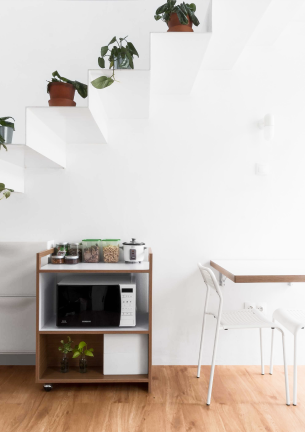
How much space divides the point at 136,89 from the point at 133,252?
1.07m

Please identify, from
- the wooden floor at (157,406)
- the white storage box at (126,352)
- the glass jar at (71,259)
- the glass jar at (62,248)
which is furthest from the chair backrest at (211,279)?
the glass jar at (62,248)

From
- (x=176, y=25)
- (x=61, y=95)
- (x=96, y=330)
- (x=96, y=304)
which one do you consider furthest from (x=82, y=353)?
(x=176, y=25)

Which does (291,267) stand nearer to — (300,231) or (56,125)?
(300,231)

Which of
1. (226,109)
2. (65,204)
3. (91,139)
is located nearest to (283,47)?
(226,109)

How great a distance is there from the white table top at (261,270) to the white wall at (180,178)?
14cm

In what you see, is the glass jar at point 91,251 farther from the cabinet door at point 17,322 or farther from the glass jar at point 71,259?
the cabinet door at point 17,322

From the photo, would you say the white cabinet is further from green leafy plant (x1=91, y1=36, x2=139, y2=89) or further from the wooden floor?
green leafy plant (x1=91, y1=36, x2=139, y2=89)

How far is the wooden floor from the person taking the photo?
2047 millimetres

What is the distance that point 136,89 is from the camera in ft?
7.64

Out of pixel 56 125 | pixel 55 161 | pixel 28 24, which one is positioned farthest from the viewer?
pixel 28 24

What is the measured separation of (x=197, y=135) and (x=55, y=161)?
1.09m

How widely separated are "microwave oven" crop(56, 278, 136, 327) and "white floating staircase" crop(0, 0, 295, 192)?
2.87ft

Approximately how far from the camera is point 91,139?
2727 mm

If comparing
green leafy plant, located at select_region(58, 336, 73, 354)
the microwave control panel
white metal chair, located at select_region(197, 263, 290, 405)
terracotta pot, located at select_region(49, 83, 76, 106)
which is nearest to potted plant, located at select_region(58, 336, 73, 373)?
green leafy plant, located at select_region(58, 336, 73, 354)
